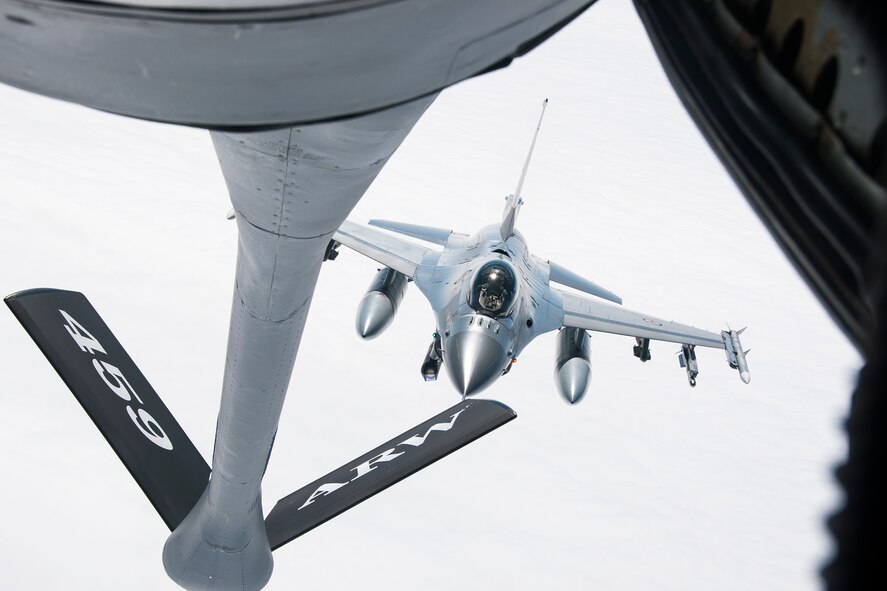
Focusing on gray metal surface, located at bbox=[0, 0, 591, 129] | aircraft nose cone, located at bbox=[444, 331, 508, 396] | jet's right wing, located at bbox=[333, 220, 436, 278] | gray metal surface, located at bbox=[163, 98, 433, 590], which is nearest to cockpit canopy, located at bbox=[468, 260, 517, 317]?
aircraft nose cone, located at bbox=[444, 331, 508, 396]

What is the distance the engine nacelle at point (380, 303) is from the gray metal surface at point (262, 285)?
590cm

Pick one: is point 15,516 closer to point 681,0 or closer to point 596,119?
point 681,0

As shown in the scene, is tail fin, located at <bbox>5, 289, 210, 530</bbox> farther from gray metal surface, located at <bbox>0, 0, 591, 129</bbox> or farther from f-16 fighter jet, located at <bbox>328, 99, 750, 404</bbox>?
gray metal surface, located at <bbox>0, 0, 591, 129</bbox>

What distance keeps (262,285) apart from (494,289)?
278 inches

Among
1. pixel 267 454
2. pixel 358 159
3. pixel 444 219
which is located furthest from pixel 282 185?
pixel 444 219

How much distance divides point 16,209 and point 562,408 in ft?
36.2

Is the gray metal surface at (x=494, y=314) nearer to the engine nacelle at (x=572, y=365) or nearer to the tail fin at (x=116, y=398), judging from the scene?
the engine nacelle at (x=572, y=365)

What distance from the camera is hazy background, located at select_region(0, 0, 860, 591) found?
32.1ft

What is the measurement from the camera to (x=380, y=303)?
1292 cm

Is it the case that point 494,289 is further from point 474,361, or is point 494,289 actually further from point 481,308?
point 474,361

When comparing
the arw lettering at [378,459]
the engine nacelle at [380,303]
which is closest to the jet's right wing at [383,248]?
the engine nacelle at [380,303]

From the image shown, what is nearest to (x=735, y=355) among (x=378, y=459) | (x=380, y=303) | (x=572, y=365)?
(x=572, y=365)

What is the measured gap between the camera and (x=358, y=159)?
2.73 metres

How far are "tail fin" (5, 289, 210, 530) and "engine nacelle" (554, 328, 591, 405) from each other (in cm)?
644
